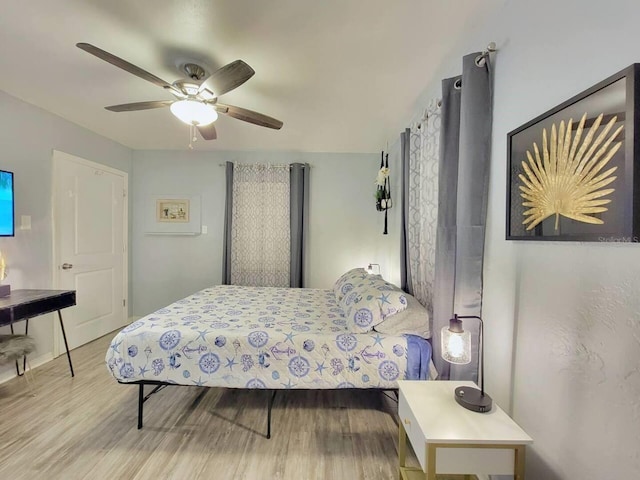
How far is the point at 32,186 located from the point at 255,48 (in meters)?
2.55

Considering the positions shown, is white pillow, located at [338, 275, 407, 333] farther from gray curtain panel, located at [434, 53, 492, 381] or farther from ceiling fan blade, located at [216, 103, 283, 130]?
ceiling fan blade, located at [216, 103, 283, 130]

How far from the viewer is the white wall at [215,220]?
157 inches

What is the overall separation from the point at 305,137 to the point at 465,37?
200 cm

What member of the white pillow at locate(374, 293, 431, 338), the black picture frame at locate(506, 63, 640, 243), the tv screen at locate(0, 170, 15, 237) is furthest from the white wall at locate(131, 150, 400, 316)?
the black picture frame at locate(506, 63, 640, 243)

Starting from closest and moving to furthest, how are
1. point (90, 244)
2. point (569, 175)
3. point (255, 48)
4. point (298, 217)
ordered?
point (569, 175)
point (255, 48)
point (90, 244)
point (298, 217)

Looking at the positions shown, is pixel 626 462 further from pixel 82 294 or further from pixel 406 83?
pixel 82 294

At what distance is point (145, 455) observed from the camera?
5.55ft

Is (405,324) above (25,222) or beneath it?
beneath

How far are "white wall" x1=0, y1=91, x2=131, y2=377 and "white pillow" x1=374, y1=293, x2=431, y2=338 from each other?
317 centimetres

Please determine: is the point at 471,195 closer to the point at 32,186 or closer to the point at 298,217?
the point at 298,217

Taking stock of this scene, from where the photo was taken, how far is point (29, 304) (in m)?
2.23

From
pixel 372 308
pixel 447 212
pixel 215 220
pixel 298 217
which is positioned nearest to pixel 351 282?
pixel 372 308

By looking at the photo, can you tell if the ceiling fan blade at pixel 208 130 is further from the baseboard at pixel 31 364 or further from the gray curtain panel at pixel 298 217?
the baseboard at pixel 31 364

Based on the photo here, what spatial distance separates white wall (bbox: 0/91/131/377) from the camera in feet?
8.20
